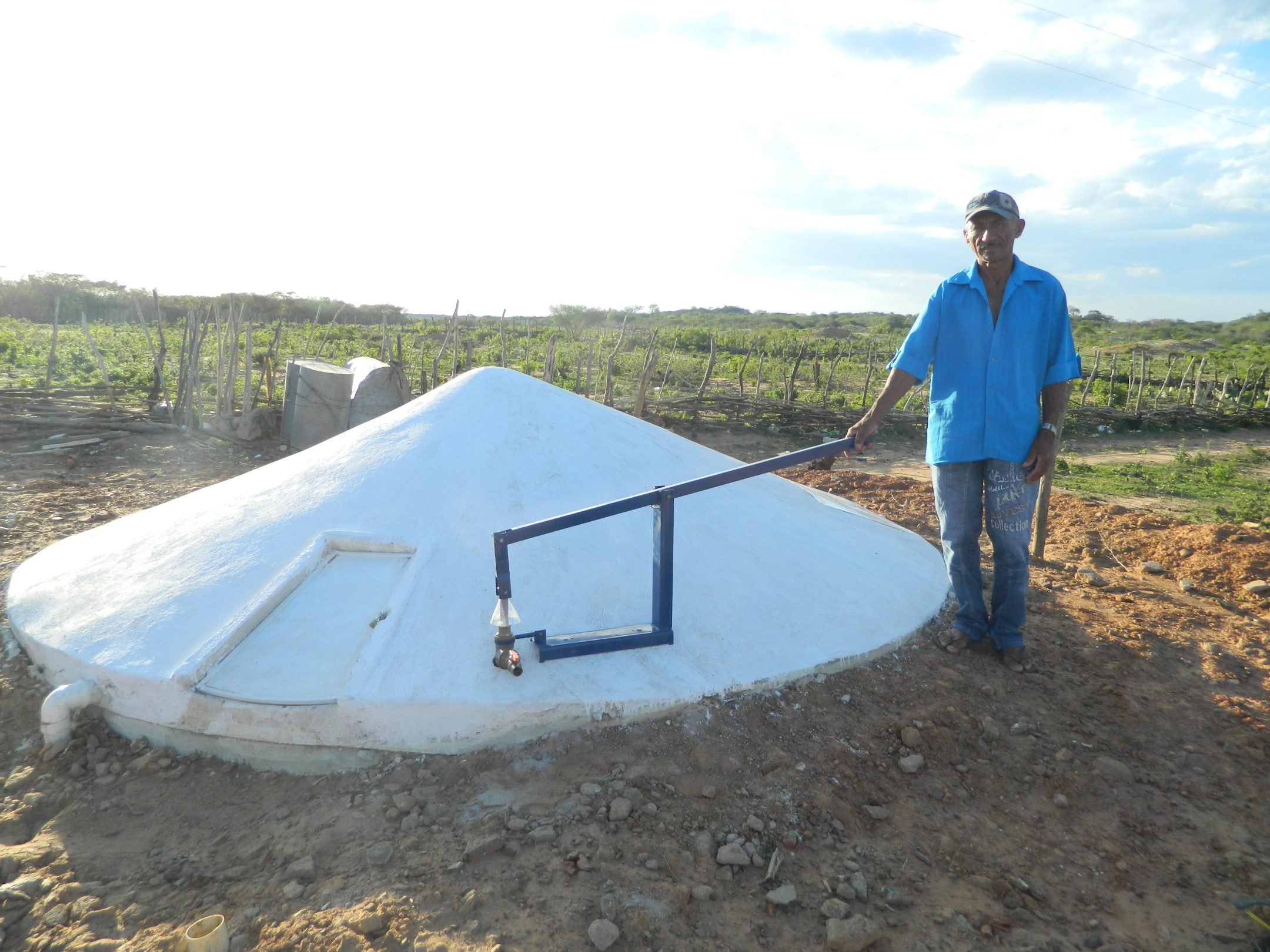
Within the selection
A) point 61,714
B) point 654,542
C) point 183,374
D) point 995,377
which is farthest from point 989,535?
point 183,374

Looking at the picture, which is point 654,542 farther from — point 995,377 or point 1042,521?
point 1042,521

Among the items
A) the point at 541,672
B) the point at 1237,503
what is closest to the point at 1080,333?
the point at 1237,503

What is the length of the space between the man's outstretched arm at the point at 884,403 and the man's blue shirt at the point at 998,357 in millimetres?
52

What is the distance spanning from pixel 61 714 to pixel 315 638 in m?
0.82

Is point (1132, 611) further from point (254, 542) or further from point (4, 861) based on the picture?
point (4, 861)

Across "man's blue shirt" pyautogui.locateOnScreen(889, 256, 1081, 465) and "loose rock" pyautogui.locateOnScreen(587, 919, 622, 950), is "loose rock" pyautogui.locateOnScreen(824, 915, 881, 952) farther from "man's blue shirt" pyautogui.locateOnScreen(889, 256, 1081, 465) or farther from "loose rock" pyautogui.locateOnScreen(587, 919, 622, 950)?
"man's blue shirt" pyautogui.locateOnScreen(889, 256, 1081, 465)

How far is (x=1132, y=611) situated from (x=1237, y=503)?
412 cm

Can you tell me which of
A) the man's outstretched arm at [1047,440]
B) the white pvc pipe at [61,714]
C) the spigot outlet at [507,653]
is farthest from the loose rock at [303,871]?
the man's outstretched arm at [1047,440]

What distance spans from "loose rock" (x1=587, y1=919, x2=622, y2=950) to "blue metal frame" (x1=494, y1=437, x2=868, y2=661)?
902 millimetres

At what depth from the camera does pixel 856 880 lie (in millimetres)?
1994

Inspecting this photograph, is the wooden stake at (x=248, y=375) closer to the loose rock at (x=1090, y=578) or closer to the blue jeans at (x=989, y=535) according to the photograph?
the blue jeans at (x=989, y=535)

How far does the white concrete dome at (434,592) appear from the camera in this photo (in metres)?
A: 2.46

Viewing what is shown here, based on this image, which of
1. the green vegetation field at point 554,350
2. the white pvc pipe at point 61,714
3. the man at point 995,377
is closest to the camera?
the white pvc pipe at point 61,714

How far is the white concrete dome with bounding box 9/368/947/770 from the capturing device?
2.46 meters
